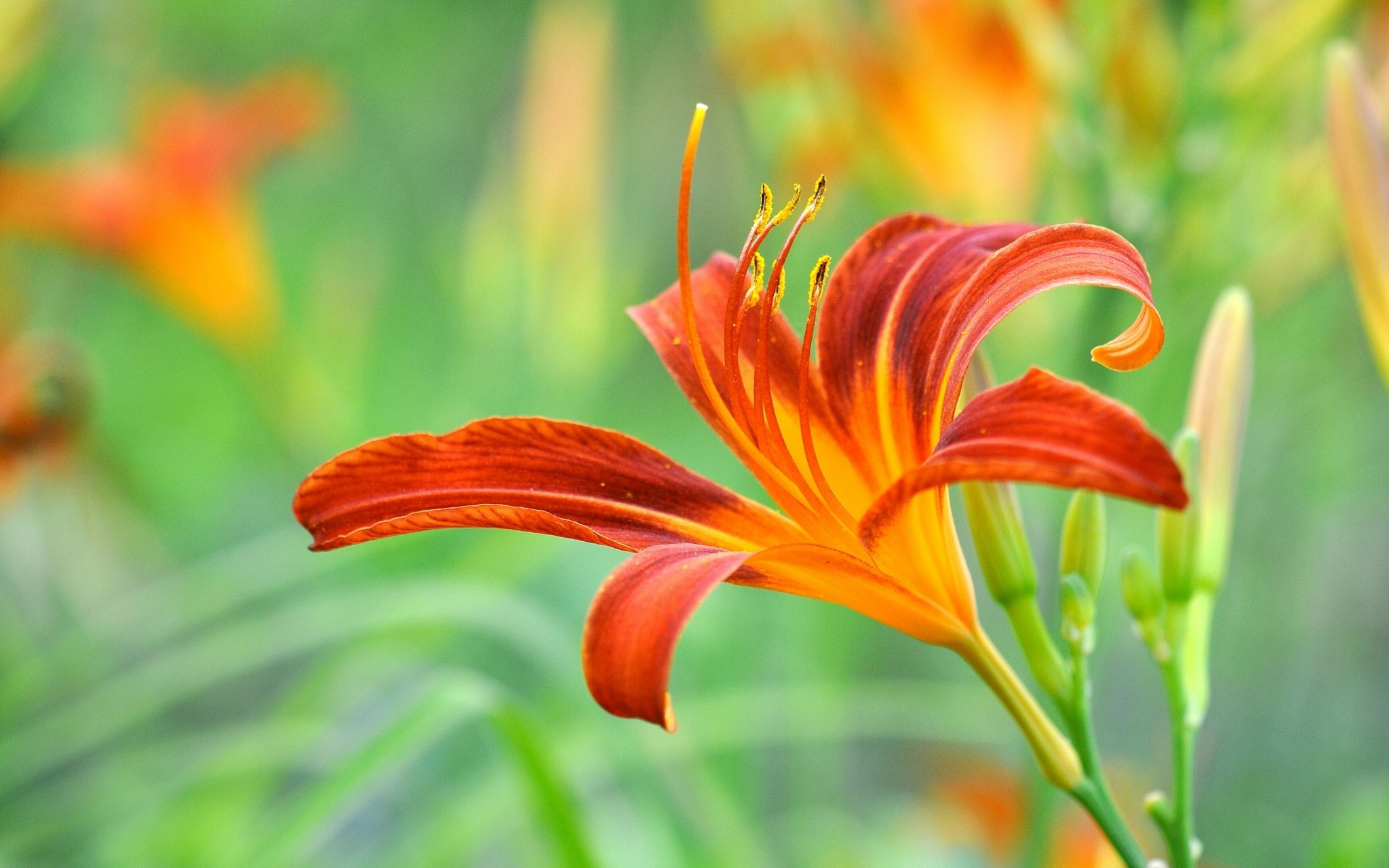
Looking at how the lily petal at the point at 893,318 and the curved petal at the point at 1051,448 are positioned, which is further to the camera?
the lily petal at the point at 893,318

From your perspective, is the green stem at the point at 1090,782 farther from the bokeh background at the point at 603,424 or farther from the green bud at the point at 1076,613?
the bokeh background at the point at 603,424

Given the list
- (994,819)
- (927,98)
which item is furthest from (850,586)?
(994,819)

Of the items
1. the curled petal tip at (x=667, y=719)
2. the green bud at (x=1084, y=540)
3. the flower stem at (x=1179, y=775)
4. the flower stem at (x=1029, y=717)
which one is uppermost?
the curled petal tip at (x=667, y=719)

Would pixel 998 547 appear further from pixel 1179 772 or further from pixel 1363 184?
pixel 1363 184

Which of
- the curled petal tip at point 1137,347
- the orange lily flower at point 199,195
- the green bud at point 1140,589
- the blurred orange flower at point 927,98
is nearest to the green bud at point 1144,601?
the green bud at point 1140,589

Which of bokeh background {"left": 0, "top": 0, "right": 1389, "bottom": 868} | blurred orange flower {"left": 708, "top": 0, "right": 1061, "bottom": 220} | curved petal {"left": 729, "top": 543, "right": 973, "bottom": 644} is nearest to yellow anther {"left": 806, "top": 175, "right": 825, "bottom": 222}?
curved petal {"left": 729, "top": 543, "right": 973, "bottom": 644}

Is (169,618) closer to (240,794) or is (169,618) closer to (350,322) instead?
(240,794)

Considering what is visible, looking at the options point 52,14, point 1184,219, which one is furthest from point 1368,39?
point 52,14
